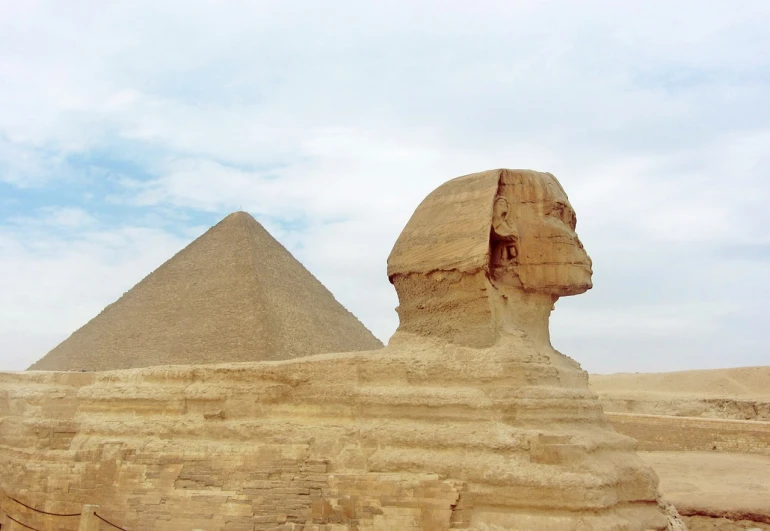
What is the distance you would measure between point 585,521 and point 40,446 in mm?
6274

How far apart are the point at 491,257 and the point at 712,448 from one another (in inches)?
530

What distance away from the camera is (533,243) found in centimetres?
700

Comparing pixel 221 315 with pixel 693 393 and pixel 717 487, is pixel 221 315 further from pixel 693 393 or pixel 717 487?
pixel 693 393

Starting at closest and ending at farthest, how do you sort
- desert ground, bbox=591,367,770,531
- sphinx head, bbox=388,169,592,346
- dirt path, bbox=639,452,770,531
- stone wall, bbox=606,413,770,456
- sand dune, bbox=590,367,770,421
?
1. sphinx head, bbox=388,169,592,346
2. dirt path, bbox=639,452,770,531
3. desert ground, bbox=591,367,770,531
4. stone wall, bbox=606,413,770,456
5. sand dune, bbox=590,367,770,421

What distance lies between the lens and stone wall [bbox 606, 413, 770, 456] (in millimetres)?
17062

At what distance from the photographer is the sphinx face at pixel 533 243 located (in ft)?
22.8

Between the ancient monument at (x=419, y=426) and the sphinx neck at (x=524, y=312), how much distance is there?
0.07 ft

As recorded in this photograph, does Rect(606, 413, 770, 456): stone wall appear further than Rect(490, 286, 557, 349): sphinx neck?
Yes

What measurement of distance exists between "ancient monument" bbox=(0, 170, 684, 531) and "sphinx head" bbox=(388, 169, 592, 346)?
18 mm

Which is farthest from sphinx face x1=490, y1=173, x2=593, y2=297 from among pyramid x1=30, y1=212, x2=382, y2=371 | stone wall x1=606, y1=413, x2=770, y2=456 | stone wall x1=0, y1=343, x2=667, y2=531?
stone wall x1=606, y1=413, x2=770, y2=456

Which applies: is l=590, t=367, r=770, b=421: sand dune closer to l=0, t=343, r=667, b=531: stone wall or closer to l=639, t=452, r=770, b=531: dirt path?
l=639, t=452, r=770, b=531: dirt path

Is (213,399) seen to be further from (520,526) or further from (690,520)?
(690,520)

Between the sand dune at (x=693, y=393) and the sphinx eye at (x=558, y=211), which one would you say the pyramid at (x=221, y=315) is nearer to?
the sphinx eye at (x=558, y=211)

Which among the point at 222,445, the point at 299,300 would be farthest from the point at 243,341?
the point at 222,445
